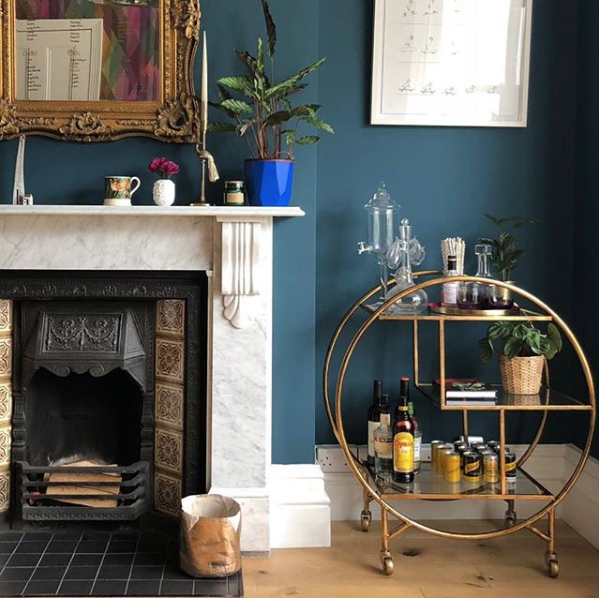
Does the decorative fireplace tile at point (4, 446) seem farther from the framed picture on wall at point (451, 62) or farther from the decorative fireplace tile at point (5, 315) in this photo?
the framed picture on wall at point (451, 62)

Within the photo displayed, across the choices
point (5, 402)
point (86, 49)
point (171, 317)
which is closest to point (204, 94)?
point (86, 49)

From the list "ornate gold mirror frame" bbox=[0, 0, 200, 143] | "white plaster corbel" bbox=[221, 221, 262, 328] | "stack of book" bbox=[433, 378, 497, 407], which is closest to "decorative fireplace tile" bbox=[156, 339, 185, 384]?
"white plaster corbel" bbox=[221, 221, 262, 328]

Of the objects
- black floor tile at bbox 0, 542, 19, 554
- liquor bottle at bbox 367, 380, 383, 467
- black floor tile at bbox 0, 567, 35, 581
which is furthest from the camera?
liquor bottle at bbox 367, 380, 383, 467

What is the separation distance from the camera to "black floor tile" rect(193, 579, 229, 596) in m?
→ 2.50

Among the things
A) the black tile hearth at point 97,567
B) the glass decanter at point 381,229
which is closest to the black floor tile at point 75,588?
the black tile hearth at point 97,567

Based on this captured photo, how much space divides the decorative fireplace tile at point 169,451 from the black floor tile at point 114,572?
403 millimetres

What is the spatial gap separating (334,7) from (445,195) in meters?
0.80

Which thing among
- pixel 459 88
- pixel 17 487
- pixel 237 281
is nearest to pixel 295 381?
pixel 237 281

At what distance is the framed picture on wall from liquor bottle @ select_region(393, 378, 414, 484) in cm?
109

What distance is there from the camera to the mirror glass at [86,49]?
2822 mm

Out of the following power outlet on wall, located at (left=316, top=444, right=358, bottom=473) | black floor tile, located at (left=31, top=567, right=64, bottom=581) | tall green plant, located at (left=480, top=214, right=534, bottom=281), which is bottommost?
black floor tile, located at (left=31, top=567, right=64, bottom=581)

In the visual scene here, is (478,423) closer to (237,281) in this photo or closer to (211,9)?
(237,281)

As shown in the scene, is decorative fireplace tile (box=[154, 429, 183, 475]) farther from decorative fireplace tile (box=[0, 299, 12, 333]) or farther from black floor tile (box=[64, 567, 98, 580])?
decorative fireplace tile (box=[0, 299, 12, 333])

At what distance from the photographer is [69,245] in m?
2.78
